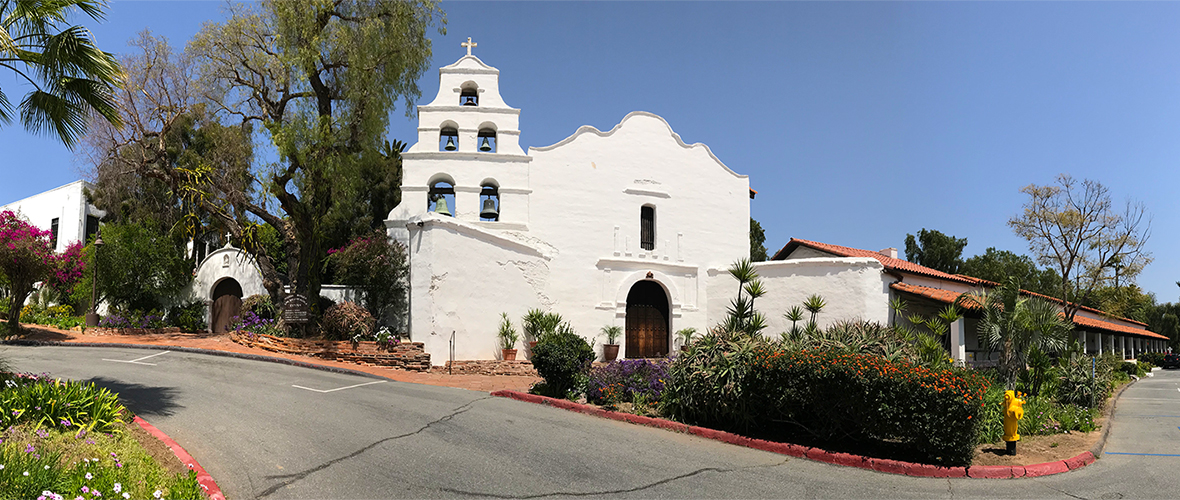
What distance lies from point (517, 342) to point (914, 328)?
1243 centimetres

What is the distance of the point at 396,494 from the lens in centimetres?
673

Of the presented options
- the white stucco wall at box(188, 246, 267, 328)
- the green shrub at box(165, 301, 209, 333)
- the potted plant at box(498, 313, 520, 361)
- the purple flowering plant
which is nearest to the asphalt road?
the purple flowering plant

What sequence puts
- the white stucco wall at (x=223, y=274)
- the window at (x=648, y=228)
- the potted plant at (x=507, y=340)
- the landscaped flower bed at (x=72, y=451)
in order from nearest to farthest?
the landscaped flower bed at (x=72, y=451)
the potted plant at (x=507, y=340)
the white stucco wall at (x=223, y=274)
the window at (x=648, y=228)

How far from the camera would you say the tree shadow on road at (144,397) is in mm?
9898

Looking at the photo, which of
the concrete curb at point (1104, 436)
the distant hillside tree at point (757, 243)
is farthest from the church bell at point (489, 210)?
the distant hillside tree at point (757, 243)

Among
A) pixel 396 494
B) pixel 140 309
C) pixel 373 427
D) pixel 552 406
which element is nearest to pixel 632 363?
pixel 552 406

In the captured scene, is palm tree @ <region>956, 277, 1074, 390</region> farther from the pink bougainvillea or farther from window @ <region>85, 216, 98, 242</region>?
window @ <region>85, 216, 98, 242</region>

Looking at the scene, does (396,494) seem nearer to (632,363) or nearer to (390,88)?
(632,363)

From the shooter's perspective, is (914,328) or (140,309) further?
(140,309)

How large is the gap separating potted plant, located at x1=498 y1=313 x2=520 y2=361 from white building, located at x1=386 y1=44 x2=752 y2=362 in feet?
0.81

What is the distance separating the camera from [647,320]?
22969mm

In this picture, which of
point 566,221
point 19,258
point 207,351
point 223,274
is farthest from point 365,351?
point 19,258

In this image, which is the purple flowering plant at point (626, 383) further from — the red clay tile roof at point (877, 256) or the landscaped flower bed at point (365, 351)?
the red clay tile roof at point (877, 256)

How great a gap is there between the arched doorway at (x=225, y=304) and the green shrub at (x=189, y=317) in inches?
14.2
